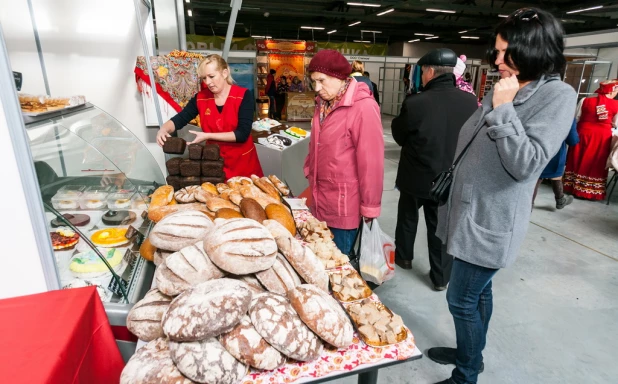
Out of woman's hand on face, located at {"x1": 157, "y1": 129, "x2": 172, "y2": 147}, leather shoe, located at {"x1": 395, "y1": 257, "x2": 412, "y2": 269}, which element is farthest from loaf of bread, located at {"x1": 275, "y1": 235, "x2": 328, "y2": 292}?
leather shoe, located at {"x1": 395, "y1": 257, "x2": 412, "y2": 269}

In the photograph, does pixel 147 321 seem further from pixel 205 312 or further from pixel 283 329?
pixel 283 329

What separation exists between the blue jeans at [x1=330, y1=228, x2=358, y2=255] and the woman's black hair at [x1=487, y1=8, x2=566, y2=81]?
4.50ft

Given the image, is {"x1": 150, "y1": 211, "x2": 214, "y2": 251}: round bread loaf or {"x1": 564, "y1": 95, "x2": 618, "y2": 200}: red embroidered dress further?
{"x1": 564, "y1": 95, "x2": 618, "y2": 200}: red embroidered dress

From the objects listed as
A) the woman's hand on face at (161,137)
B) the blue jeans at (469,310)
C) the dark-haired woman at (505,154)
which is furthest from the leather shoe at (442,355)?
the woman's hand on face at (161,137)

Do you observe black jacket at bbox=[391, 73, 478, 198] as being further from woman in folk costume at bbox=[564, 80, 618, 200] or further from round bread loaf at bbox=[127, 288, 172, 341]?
woman in folk costume at bbox=[564, 80, 618, 200]

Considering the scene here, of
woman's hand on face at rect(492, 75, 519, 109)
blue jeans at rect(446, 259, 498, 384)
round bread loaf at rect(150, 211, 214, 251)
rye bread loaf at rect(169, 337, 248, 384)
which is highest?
woman's hand on face at rect(492, 75, 519, 109)

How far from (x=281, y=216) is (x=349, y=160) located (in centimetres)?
69

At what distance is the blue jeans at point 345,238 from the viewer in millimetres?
2404

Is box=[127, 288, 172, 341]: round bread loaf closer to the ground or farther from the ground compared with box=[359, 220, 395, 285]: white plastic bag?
farther from the ground

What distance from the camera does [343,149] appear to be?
2.18m

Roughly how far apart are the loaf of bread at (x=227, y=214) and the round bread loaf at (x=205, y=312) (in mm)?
538

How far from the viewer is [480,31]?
1867 centimetres

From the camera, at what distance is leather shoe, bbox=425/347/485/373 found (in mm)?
2244

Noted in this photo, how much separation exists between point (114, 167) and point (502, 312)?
286cm
